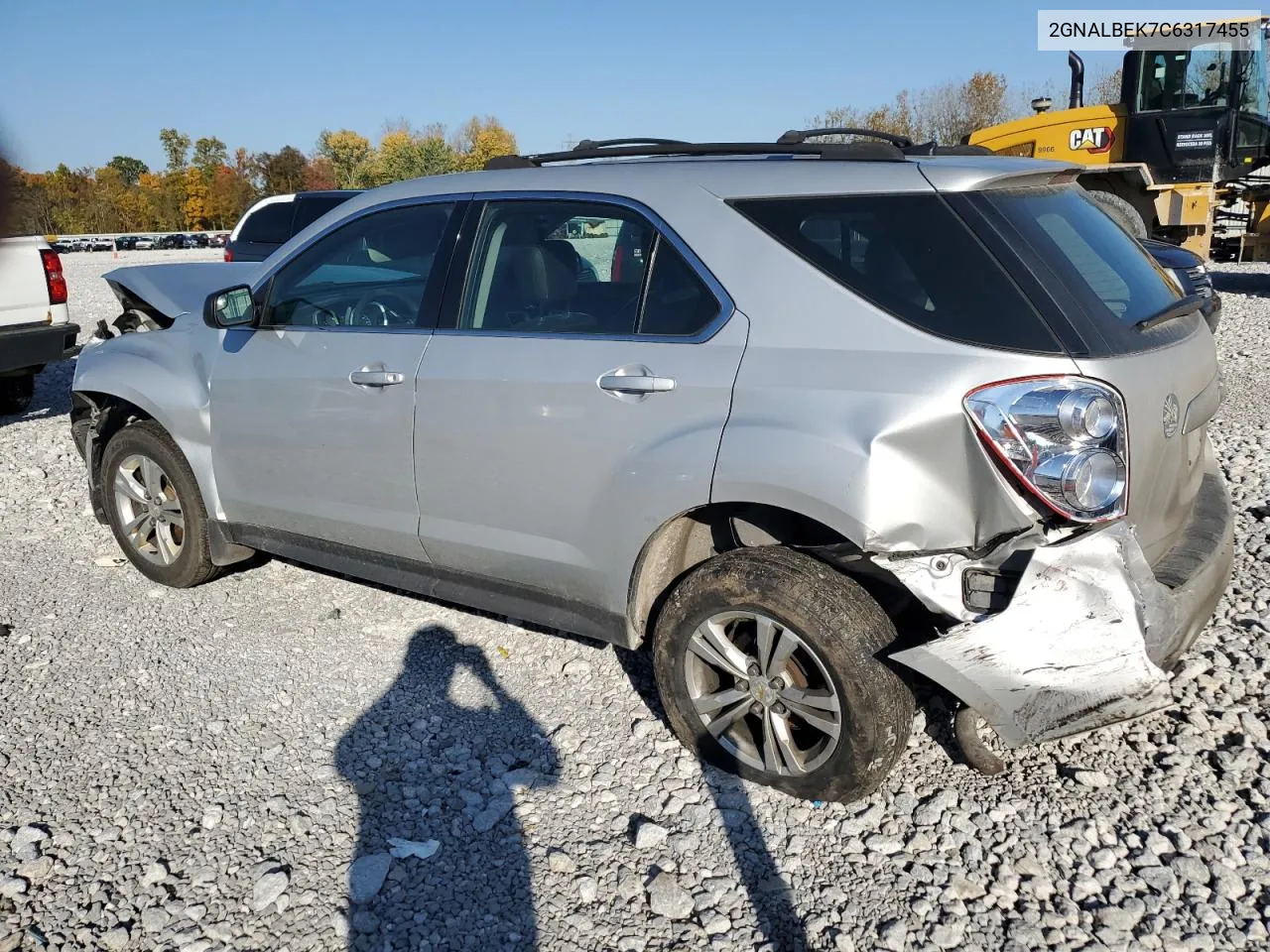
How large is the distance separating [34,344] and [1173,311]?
7.47 metres

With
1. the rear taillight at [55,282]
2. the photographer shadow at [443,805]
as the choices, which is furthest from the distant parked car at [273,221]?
the photographer shadow at [443,805]

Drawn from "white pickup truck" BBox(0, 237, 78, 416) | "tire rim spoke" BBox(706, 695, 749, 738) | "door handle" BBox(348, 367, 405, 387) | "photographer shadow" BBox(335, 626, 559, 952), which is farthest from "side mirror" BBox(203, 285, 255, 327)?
"white pickup truck" BBox(0, 237, 78, 416)

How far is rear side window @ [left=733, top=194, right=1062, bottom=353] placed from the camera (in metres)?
2.79

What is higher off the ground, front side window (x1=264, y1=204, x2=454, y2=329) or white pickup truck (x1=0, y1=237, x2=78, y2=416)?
front side window (x1=264, y1=204, x2=454, y2=329)

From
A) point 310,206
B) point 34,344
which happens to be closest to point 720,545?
point 34,344

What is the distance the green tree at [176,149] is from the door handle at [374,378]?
75.4 metres

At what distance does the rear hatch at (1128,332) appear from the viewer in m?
2.79

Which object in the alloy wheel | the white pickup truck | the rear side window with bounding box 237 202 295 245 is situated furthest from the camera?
the rear side window with bounding box 237 202 295 245

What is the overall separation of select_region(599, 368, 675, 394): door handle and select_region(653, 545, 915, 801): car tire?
570 mm

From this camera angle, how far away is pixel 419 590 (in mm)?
Result: 4027

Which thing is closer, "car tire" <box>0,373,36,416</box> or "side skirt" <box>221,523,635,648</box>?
"side skirt" <box>221,523,635,648</box>

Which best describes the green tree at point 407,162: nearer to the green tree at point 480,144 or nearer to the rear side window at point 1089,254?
the green tree at point 480,144

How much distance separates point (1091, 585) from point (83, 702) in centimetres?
359

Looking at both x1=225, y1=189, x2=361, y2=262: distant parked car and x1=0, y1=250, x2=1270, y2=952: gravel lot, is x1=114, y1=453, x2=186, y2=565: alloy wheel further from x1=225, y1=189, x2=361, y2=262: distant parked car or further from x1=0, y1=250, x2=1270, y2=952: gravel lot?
x1=225, y1=189, x2=361, y2=262: distant parked car
